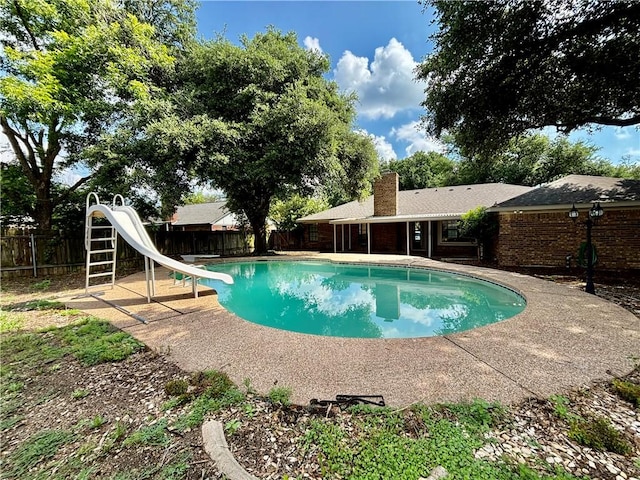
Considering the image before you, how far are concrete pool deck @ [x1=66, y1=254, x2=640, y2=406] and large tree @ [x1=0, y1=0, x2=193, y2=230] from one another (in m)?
8.78

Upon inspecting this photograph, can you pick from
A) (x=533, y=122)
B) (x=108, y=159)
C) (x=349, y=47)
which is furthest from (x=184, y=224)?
(x=533, y=122)

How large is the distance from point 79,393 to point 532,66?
1185cm

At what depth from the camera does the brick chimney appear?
1709 centimetres

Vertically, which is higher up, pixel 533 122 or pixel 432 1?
pixel 432 1

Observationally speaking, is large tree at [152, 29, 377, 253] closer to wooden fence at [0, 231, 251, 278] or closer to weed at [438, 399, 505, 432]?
wooden fence at [0, 231, 251, 278]

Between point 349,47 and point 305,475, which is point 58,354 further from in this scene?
point 349,47

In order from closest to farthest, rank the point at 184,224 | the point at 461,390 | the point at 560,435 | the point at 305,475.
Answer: the point at 305,475 → the point at 560,435 → the point at 461,390 → the point at 184,224

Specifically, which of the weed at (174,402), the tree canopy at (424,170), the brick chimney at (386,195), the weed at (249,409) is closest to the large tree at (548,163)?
the tree canopy at (424,170)

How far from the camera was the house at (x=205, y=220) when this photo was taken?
1020 inches

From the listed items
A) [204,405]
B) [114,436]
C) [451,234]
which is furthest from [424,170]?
[114,436]

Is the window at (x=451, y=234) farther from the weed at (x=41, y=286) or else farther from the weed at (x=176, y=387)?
the weed at (x=41, y=286)

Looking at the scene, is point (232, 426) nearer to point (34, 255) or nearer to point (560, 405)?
point (560, 405)

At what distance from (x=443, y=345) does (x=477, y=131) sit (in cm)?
822

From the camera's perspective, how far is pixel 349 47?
15.5 metres
